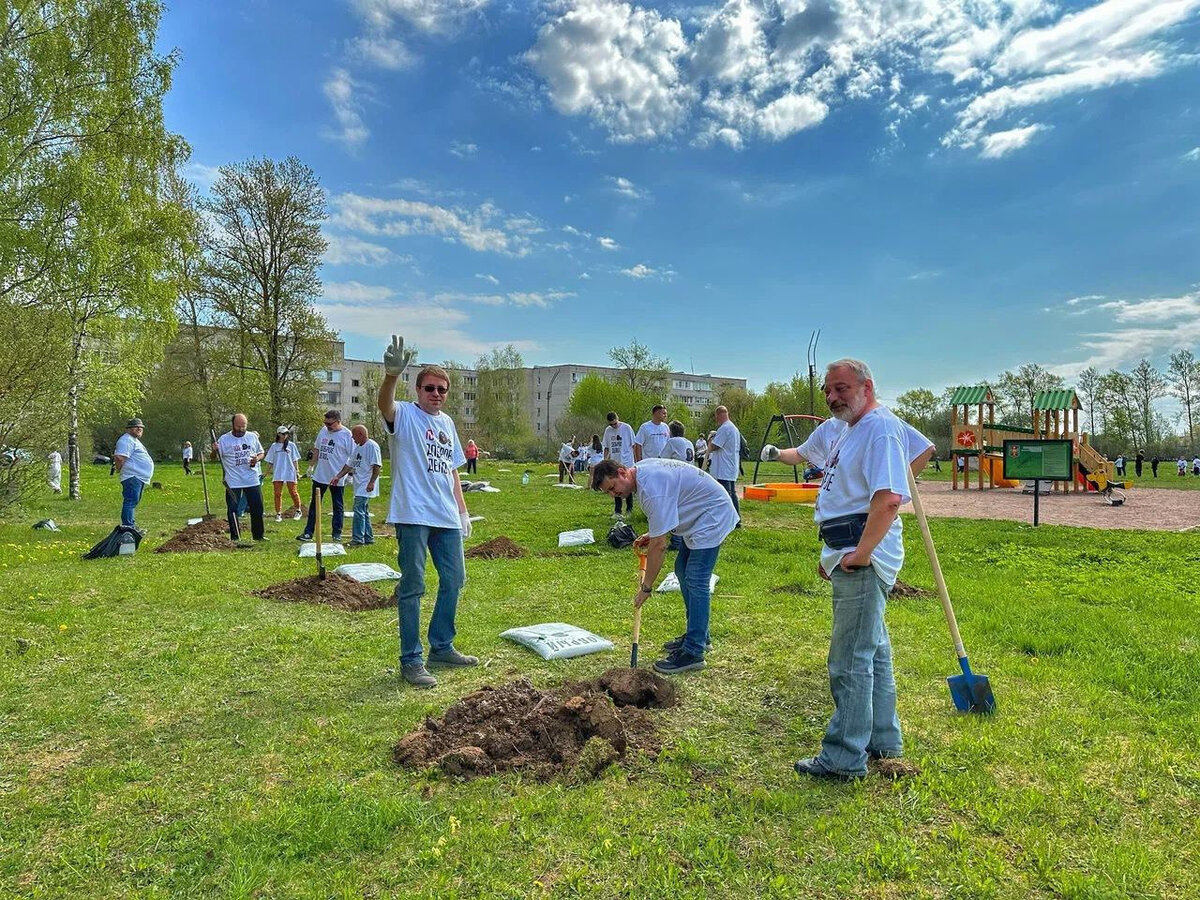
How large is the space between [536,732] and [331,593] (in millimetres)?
4198

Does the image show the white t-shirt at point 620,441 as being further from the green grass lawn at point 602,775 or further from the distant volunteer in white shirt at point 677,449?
the green grass lawn at point 602,775

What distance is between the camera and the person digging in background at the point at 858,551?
3047mm

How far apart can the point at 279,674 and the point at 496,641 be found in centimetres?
164

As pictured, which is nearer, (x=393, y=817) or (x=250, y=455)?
(x=393, y=817)

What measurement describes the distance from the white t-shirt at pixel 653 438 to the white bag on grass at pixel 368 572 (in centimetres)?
574

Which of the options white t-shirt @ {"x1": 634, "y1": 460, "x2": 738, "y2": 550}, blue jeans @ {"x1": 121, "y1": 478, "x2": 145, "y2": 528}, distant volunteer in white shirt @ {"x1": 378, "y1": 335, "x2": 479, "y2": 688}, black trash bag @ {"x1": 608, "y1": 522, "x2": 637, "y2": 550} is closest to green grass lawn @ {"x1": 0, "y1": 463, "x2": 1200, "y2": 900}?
distant volunteer in white shirt @ {"x1": 378, "y1": 335, "x2": 479, "y2": 688}

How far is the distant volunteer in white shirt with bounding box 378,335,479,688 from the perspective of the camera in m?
4.65

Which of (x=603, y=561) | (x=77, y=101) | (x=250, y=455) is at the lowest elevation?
(x=603, y=561)

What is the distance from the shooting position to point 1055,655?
5266mm

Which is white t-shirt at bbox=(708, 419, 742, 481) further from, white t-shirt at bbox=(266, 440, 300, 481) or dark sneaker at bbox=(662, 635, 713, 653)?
white t-shirt at bbox=(266, 440, 300, 481)

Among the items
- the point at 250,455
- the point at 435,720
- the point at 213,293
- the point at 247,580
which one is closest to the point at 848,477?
the point at 435,720

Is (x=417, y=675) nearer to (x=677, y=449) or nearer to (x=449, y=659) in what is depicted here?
(x=449, y=659)

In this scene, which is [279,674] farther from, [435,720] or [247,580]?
[247,580]

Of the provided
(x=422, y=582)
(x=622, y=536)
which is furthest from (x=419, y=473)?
(x=622, y=536)
